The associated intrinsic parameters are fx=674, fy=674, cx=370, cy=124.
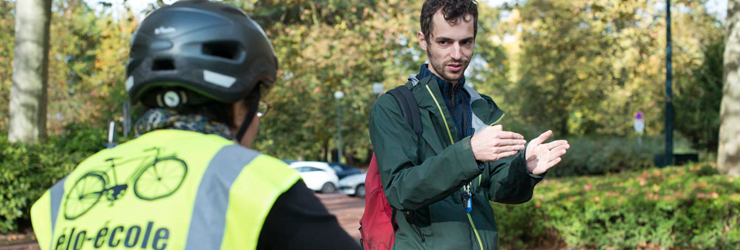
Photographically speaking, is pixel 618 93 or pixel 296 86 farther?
pixel 618 93

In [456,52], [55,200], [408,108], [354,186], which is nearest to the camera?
[55,200]

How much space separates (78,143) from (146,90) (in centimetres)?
1169

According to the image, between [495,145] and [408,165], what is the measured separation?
36cm

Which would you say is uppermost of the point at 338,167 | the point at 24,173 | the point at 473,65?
the point at 24,173

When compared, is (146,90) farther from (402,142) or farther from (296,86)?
(296,86)

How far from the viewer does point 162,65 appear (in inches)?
69.1

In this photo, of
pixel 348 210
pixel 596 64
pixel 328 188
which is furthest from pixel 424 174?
pixel 596 64

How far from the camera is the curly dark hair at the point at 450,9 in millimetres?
2621

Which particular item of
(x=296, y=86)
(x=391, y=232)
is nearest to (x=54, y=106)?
(x=296, y=86)

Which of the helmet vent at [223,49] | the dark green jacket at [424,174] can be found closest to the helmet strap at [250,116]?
the helmet vent at [223,49]

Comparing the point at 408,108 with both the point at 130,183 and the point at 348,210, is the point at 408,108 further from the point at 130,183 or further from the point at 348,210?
the point at 348,210

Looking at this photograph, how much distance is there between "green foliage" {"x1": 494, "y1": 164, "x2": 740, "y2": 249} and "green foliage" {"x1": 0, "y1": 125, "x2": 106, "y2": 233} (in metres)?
7.44

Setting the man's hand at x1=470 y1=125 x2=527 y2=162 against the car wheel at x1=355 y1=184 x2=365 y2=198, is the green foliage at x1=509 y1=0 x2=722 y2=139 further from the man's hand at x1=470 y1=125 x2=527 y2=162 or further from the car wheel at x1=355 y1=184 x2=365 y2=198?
the man's hand at x1=470 y1=125 x2=527 y2=162

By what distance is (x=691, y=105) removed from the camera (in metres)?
21.9
